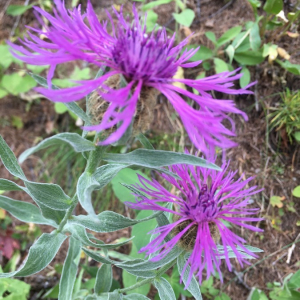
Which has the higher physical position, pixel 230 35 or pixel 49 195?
pixel 49 195

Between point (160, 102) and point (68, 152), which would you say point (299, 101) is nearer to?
point (160, 102)

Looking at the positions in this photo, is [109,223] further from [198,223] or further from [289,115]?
[289,115]

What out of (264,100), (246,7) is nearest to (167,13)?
(246,7)

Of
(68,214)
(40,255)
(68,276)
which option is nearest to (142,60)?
(68,214)

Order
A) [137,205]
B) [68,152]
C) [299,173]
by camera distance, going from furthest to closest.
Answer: [68,152]
[299,173]
[137,205]

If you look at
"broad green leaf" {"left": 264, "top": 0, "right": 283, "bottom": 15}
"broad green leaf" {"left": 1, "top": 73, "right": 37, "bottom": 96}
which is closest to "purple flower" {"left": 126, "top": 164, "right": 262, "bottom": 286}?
"broad green leaf" {"left": 264, "top": 0, "right": 283, "bottom": 15}

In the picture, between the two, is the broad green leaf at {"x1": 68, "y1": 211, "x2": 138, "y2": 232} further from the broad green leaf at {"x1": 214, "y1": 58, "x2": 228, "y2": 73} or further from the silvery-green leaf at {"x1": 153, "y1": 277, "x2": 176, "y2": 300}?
the broad green leaf at {"x1": 214, "y1": 58, "x2": 228, "y2": 73}

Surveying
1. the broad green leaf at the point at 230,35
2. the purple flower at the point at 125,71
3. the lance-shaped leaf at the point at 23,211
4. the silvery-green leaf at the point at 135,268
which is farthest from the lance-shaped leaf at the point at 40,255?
the broad green leaf at the point at 230,35
